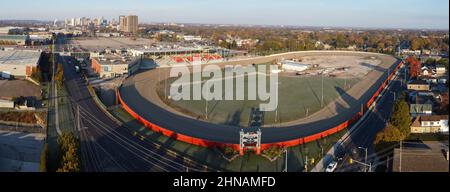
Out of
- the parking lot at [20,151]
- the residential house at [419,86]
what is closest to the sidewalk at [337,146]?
the residential house at [419,86]

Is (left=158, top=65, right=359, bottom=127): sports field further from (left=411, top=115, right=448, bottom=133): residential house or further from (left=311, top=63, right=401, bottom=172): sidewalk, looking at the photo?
(left=411, top=115, right=448, bottom=133): residential house

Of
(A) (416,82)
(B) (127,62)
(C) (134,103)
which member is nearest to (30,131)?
(C) (134,103)

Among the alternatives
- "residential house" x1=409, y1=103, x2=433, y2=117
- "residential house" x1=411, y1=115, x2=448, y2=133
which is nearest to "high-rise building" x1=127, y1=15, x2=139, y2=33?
"residential house" x1=409, y1=103, x2=433, y2=117

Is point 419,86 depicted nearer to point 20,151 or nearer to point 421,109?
point 421,109

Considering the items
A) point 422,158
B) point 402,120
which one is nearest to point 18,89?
point 402,120
